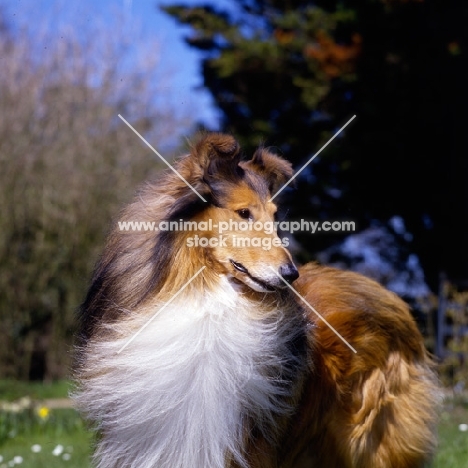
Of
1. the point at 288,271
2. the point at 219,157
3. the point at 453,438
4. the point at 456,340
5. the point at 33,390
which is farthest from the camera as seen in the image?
the point at 33,390

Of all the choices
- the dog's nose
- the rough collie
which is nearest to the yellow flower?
the rough collie

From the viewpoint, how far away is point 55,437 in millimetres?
7398

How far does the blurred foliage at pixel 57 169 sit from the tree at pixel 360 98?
55.7 inches

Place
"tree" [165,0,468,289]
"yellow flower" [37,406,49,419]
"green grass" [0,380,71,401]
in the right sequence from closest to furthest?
"yellow flower" [37,406,49,419]
"green grass" [0,380,71,401]
"tree" [165,0,468,289]

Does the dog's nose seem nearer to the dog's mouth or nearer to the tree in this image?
the dog's mouth

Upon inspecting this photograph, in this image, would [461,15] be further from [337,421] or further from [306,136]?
[337,421]

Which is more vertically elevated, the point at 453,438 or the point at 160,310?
the point at 160,310

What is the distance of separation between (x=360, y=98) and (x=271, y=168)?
7984 millimetres

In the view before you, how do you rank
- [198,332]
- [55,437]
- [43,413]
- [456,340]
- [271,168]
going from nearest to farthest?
[198,332] → [271,168] → [55,437] → [43,413] → [456,340]

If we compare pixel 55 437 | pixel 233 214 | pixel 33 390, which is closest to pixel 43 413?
pixel 55 437

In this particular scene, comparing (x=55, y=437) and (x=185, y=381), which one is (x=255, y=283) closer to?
(x=185, y=381)

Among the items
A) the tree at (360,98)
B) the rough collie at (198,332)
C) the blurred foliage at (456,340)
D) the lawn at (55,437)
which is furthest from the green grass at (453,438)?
the tree at (360,98)

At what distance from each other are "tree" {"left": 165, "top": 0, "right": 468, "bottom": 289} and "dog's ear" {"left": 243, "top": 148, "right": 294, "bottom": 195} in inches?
293

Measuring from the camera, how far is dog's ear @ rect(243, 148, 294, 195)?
3.96 m
